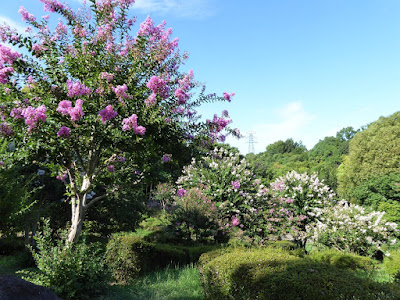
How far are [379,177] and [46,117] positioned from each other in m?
20.0

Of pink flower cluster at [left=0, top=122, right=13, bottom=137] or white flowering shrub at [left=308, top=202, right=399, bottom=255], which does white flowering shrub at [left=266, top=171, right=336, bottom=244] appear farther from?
pink flower cluster at [left=0, top=122, right=13, bottom=137]

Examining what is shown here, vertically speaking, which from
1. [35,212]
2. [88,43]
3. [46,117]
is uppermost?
[88,43]

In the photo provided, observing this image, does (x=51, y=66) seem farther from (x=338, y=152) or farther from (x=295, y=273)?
(x=338, y=152)

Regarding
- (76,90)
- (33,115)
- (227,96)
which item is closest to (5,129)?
(33,115)

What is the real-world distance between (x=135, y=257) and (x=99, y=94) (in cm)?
401

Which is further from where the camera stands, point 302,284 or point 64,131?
point 64,131

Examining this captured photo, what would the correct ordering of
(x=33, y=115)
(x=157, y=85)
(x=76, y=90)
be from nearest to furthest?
(x=33, y=115) < (x=76, y=90) < (x=157, y=85)

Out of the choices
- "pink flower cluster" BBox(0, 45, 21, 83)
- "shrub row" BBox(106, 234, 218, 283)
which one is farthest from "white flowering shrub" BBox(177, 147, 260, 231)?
"pink flower cluster" BBox(0, 45, 21, 83)

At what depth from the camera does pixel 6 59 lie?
420 centimetres

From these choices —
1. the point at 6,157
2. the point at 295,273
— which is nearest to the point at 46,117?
the point at 6,157

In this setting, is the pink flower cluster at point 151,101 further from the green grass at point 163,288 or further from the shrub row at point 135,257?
the shrub row at point 135,257

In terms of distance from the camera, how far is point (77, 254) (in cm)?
505

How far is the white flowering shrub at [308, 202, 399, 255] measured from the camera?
9873mm

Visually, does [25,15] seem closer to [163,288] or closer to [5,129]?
[5,129]
